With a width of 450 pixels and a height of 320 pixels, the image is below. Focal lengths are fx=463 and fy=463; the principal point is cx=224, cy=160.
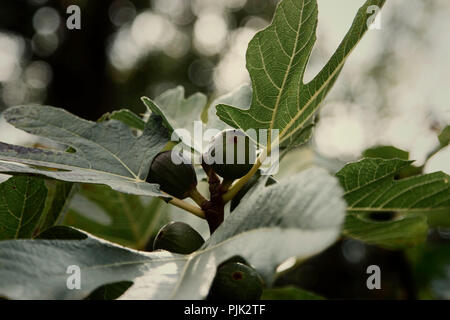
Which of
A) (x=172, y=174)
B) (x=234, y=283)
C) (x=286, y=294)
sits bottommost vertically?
(x=286, y=294)

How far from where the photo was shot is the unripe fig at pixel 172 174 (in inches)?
33.4

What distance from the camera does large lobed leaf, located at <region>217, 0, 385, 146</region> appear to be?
769 millimetres

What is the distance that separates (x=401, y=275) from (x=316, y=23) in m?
1.10

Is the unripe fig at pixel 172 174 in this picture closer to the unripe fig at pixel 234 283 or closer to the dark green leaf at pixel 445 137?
the unripe fig at pixel 234 283

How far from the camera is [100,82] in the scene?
11703mm

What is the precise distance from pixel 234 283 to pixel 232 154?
231 mm

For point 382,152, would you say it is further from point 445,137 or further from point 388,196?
point 388,196

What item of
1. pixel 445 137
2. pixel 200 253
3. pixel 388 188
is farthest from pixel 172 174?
pixel 445 137

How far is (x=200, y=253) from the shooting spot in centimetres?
65

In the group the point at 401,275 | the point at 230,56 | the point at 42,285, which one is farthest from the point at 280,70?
the point at 230,56

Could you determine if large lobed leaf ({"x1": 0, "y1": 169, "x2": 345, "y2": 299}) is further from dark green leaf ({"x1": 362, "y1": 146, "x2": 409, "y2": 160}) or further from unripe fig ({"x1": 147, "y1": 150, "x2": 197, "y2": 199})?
dark green leaf ({"x1": 362, "y1": 146, "x2": 409, "y2": 160})

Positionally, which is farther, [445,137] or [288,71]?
[445,137]

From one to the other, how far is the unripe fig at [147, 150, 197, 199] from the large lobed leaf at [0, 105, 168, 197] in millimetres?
16
